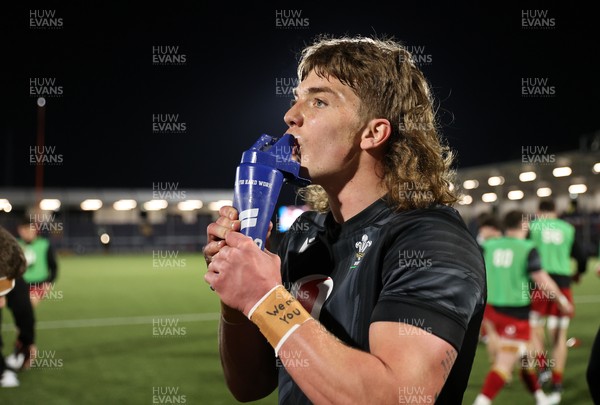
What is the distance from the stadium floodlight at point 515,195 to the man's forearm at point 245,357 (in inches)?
1806

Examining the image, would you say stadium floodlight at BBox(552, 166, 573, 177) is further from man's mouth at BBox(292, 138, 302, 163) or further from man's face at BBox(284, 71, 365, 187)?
man's mouth at BBox(292, 138, 302, 163)

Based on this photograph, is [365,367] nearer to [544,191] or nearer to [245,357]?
[245,357]

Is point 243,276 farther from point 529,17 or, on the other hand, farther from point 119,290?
point 119,290

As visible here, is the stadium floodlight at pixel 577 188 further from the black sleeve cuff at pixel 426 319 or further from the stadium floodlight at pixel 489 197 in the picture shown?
the black sleeve cuff at pixel 426 319

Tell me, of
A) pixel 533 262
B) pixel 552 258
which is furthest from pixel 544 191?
pixel 533 262

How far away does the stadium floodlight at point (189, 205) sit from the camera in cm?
5634


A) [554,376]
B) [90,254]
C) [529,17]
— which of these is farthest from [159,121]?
[90,254]

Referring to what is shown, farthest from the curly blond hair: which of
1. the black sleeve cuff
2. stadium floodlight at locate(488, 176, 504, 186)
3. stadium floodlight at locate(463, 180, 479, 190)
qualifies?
stadium floodlight at locate(463, 180, 479, 190)

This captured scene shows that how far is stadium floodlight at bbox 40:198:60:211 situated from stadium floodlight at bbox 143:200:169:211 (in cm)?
737

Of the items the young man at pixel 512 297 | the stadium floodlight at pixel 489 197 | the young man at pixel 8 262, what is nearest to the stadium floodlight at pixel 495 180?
the stadium floodlight at pixel 489 197

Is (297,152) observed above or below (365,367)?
above

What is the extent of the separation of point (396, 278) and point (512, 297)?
5538 mm

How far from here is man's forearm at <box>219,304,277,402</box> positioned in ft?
7.52

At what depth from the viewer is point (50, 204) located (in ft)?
172
